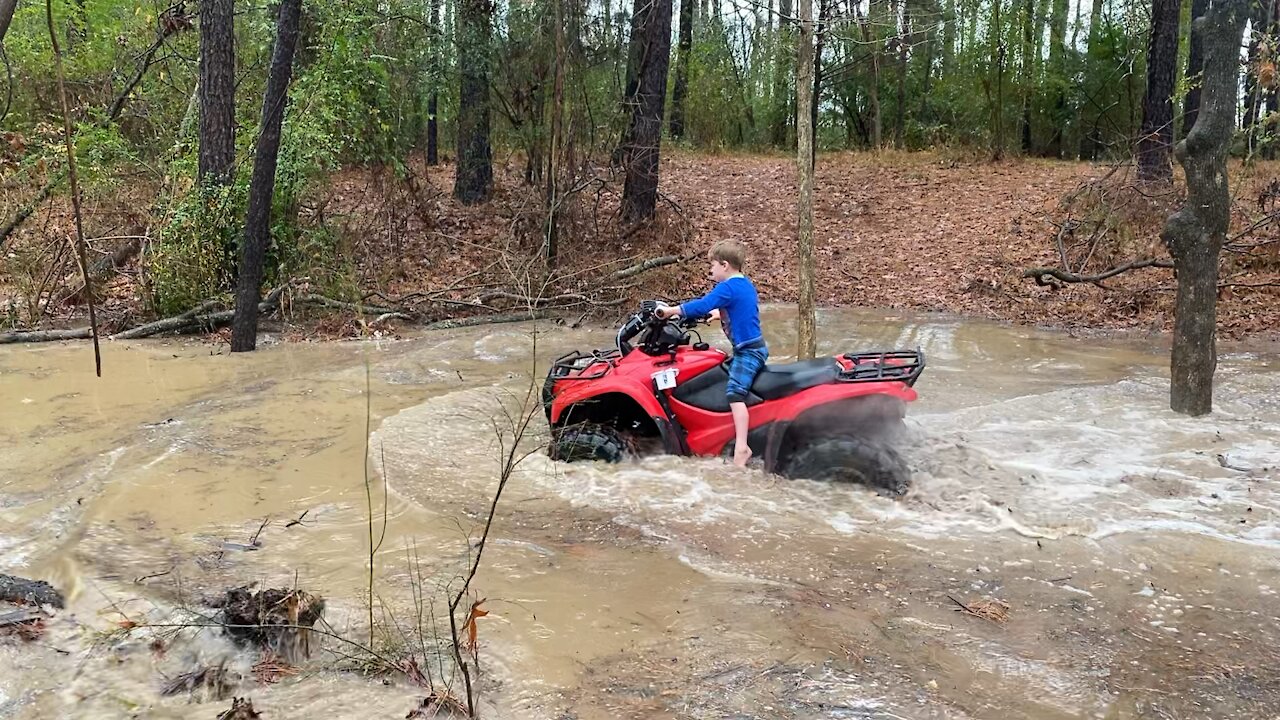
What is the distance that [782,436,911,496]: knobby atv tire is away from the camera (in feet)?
18.7

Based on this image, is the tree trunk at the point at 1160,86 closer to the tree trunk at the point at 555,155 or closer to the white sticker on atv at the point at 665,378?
the tree trunk at the point at 555,155

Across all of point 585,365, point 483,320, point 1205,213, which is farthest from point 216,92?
point 1205,213

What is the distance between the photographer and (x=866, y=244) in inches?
637

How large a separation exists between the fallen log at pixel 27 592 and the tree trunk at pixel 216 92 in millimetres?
9111

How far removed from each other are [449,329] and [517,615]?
842 cm

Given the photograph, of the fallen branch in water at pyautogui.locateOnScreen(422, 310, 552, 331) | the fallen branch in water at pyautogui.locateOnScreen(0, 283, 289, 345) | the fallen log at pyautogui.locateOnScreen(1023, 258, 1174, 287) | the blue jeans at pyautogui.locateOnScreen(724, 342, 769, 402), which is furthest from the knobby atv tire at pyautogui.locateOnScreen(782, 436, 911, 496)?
the fallen branch in water at pyautogui.locateOnScreen(0, 283, 289, 345)

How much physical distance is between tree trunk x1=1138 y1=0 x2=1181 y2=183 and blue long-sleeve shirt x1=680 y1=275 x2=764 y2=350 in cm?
1213

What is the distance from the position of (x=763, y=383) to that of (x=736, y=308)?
1.70 ft

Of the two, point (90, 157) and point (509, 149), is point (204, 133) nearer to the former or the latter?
point (90, 157)

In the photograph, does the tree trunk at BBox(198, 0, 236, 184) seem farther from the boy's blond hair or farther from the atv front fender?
the boy's blond hair

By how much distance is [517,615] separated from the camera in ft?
13.2

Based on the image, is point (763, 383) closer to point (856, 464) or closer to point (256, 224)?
point (856, 464)

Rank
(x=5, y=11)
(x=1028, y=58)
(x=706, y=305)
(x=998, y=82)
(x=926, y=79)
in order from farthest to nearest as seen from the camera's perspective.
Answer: (x=926, y=79)
(x=1028, y=58)
(x=998, y=82)
(x=706, y=305)
(x=5, y=11)

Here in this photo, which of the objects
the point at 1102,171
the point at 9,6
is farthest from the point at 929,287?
the point at 9,6
